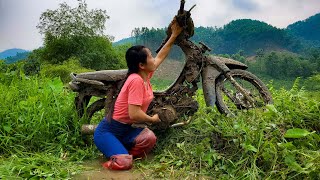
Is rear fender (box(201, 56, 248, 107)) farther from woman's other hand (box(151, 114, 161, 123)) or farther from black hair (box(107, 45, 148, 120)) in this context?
black hair (box(107, 45, 148, 120))

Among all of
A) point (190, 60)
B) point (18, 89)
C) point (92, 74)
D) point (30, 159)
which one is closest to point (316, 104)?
point (190, 60)

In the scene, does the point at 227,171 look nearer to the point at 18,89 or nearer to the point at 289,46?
the point at 18,89

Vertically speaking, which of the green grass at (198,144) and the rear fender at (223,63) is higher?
the rear fender at (223,63)

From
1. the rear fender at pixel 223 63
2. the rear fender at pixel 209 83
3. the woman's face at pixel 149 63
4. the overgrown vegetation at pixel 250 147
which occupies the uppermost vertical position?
the woman's face at pixel 149 63

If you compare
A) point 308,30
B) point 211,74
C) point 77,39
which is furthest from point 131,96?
point 308,30

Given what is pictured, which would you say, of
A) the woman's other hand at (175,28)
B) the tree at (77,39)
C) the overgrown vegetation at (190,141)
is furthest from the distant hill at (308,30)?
the overgrown vegetation at (190,141)

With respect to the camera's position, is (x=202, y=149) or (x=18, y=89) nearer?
(x=202, y=149)

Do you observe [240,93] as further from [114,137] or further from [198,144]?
[114,137]

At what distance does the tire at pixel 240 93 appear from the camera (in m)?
4.45

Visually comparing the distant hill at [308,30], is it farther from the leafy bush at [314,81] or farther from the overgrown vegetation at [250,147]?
the overgrown vegetation at [250,147]

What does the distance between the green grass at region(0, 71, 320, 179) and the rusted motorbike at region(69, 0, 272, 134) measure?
238mm

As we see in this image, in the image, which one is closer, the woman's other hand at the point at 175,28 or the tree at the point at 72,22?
the woman's other hand at the point at 175,28

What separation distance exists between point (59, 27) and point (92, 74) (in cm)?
4763

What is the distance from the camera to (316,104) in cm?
368
